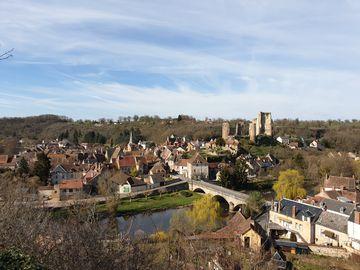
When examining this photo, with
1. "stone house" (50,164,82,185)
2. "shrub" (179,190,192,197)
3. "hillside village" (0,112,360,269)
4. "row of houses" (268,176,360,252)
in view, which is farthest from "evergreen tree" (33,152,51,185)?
"row of houses" (268,176,360,252)

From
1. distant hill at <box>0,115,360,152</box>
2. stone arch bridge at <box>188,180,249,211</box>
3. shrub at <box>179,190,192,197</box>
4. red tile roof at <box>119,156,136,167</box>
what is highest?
distant hill at <box>0,115,360,152</box>

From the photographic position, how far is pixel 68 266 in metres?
7.97

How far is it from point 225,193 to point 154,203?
6.89 m

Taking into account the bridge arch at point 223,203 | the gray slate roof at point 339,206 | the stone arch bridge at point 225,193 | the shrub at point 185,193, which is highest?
the gray slate roof at point 339,206

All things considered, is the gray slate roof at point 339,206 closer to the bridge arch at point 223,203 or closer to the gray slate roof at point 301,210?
the gray slate roof at point 301,210

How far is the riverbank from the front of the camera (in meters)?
34.7

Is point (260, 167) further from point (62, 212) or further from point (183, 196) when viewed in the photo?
point (62, 212)

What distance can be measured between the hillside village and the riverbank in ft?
4.44

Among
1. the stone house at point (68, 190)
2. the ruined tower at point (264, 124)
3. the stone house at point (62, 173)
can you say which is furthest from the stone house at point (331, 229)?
the ruined tower at point (264, 124)

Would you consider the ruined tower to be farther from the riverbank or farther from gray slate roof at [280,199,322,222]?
gray slate roof at [280,199,322,222]

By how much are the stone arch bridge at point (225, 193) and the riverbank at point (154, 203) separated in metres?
1.07

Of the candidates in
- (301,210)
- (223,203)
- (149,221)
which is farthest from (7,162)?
(301,210)

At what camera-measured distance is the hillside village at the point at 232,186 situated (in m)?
23.4

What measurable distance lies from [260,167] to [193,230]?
32.1 metres
